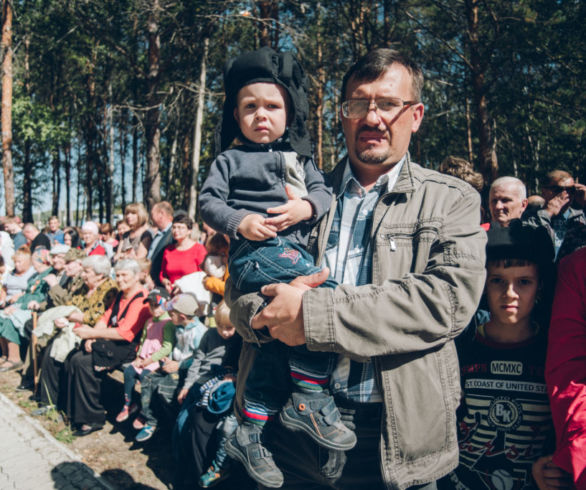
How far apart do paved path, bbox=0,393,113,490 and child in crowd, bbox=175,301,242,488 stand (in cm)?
84

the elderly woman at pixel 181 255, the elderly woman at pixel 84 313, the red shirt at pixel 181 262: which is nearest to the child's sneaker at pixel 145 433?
the elderly woman at pixel 84 313

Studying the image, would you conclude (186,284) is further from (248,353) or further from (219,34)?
(219,34)

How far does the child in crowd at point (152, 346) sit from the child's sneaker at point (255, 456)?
2902 millimetres

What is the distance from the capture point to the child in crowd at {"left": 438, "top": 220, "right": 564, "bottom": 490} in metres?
1.91

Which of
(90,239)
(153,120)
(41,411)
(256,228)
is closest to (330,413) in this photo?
(256,228)

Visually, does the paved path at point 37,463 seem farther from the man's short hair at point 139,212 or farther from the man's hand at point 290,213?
the man's short hair at point 139,212

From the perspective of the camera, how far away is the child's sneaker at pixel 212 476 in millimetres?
Answer: 3225

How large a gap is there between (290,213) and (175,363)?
3082mm

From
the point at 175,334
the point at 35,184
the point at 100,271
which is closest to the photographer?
the point at 175,334

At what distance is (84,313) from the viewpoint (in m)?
5.15

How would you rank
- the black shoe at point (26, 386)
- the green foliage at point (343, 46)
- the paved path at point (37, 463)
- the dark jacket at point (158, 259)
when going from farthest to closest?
the green foliage at point (343, 46) → the black shoe at point (26, 386) → the dark jacket at point (158, 259) → the paved path at point (37, 463)

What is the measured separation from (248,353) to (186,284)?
282cm

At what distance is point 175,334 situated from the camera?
4504mm

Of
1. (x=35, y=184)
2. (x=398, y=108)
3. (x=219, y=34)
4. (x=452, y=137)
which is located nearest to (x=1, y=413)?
(x=398, y=108)
